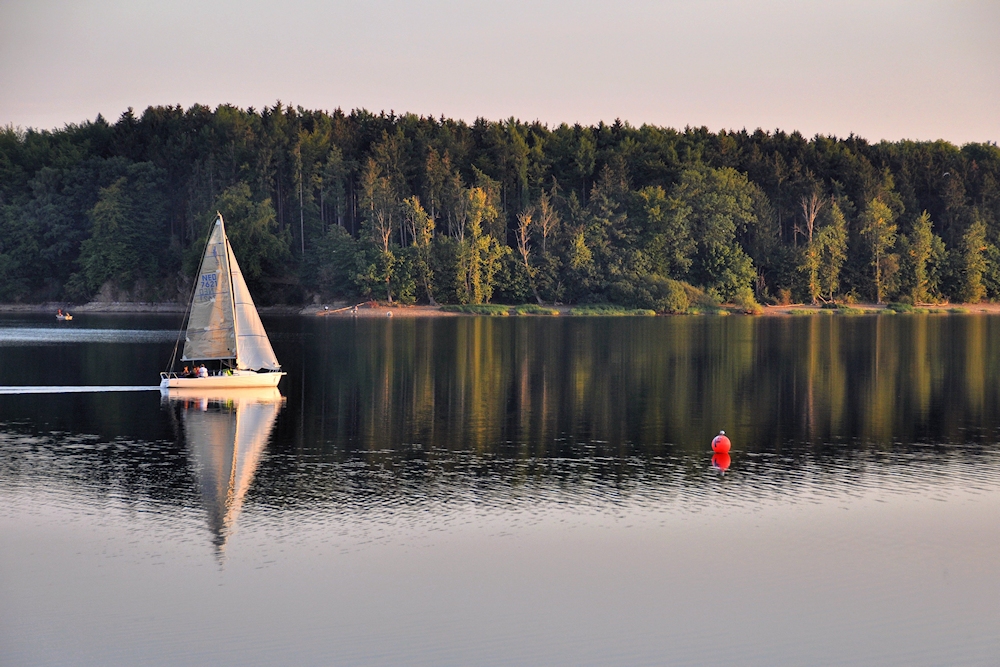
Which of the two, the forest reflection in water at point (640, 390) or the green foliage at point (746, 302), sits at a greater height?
the green foliage at point (746, 302)

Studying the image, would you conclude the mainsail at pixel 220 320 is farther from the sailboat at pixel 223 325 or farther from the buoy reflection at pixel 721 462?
the buoy reflection at pixel 721 462

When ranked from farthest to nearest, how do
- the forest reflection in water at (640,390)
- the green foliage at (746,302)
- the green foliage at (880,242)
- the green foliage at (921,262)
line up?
the green foliage at (921,262)
the green foliage at (880,242)
the green foliage at (746,302)
the forest reflection in water at (640,390)

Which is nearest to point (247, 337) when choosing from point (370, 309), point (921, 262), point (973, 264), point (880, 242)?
point (370, 309)

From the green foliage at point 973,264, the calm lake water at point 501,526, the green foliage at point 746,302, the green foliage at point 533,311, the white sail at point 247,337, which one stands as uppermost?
the green foliage at point 973,264

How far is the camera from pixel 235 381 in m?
51.7

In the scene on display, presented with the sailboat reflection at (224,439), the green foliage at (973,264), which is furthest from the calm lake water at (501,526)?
the green foliage at (973,264)

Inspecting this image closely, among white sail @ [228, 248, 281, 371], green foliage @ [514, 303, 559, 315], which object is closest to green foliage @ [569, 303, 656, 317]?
green foliage @ [514, 303, 559, 315]

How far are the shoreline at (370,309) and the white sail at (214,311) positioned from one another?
83932mm

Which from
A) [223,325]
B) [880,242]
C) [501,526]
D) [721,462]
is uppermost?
[880,242]

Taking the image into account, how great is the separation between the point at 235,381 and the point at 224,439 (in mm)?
12895

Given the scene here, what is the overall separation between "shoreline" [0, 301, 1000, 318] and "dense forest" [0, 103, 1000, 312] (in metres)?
1.69

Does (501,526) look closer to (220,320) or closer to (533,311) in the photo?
(220,320)

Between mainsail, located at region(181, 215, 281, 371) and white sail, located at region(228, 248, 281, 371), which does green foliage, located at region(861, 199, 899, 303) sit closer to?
white sail, located at region(228, 248, 281, 371)

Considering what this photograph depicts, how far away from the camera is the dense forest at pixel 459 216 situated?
14638cm
